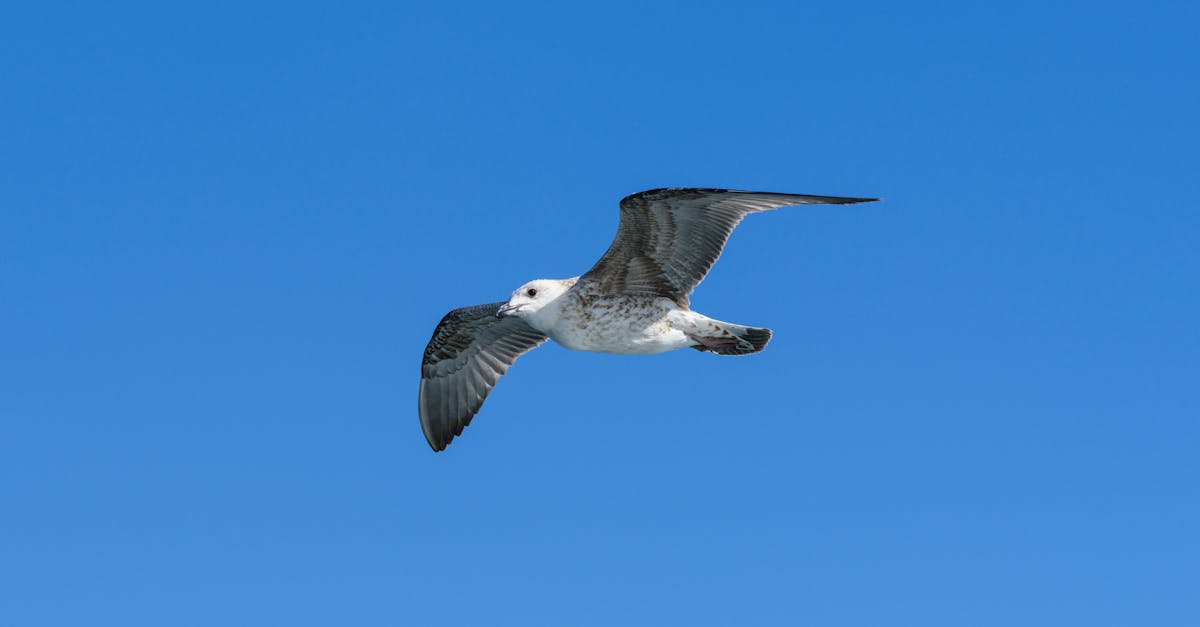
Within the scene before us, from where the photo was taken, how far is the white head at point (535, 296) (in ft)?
49.1

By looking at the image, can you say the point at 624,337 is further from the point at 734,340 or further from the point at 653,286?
the point at 734,340

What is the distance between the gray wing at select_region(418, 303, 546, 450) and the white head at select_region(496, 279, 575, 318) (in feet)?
6.44

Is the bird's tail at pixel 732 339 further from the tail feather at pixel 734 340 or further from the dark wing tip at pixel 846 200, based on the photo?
the dark wing tip at pixel 846 200

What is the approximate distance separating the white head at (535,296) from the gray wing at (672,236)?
359 mm

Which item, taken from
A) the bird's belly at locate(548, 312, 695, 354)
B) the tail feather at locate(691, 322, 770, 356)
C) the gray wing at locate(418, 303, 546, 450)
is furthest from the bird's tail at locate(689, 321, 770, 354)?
the gray wing at locate(418, 303, 546, 450)

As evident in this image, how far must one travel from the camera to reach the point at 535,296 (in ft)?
49.4

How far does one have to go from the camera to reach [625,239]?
1415 cm

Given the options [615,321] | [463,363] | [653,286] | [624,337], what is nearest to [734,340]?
[653,286]

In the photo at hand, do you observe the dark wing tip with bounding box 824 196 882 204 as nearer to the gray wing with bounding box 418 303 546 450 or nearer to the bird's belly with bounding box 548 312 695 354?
the bird's belly with bounding box 548 312 695 354

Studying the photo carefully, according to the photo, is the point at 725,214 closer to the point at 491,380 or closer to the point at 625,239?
the point at 625,239

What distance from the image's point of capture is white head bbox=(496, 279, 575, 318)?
49.1ft

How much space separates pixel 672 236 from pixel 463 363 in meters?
4.76

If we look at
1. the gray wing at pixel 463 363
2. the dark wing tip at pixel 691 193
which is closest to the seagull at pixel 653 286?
the dark wing tip at pixel 691 193

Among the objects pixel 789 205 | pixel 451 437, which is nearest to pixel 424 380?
pixel 451 437
